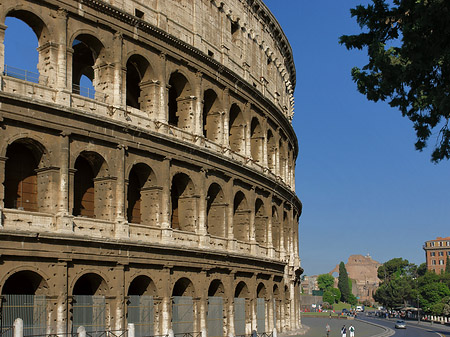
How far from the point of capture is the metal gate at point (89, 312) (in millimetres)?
25219

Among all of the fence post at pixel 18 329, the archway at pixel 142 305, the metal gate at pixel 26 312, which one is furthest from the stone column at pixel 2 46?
the archway at pixel 142 305

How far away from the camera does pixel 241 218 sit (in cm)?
3859

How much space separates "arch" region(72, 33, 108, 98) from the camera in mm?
28219

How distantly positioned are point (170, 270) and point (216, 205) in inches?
256

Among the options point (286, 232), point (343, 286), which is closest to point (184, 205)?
point (286, 232)

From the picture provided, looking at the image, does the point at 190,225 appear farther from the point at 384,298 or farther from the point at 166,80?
the point at 384,298

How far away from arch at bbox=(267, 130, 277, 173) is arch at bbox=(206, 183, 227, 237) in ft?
32.2

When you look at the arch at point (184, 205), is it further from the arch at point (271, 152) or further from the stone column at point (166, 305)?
the arch at point (271, 152)

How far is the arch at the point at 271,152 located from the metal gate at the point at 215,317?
13471 millimetres

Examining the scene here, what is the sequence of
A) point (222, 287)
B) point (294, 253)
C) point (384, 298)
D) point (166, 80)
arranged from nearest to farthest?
point (166, 80), point (222, 287), point (294, 253), point (384, 298)

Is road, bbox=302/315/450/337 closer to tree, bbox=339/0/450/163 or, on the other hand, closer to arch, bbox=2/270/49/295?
arch, bbox=2/270/49/295

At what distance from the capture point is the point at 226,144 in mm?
35875

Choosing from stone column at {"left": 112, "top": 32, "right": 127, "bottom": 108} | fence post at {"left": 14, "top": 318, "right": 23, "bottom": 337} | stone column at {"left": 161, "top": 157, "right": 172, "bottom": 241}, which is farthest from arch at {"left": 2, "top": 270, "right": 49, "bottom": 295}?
stone column at {"left": 112, "top": 32, "right": 127, "bottom": 108}

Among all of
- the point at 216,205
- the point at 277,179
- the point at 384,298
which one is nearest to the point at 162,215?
the point at 216,205
